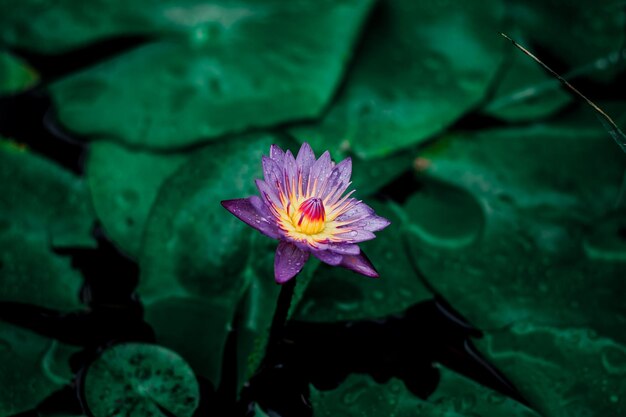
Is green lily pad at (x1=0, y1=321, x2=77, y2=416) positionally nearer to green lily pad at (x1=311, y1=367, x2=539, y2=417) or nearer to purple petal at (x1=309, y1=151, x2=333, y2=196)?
green lily pad at (x1=311, y1=367, x2=539, y2=417)

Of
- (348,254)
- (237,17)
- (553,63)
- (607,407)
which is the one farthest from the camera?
(553,63)

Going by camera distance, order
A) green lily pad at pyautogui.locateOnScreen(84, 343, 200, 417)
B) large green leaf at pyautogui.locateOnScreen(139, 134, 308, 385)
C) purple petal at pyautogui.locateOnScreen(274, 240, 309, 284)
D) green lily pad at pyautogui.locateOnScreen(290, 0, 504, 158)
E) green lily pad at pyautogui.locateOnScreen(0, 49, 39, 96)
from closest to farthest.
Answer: purple petal at pyautogui.locateOnScreen(274, 240, 309, 284) → green lily pad at pyautogui.locateOnScreen(84, 343, 200, 417) → large green leaf at pyautogui.locateOnScreen(139, 134, 308, 385) → green lily pad at pyautogui.locateOnScreen(290, 0, 504, 158) → green lily pad at pyautogui.locateOnScreen(0, 49, 39, 96)

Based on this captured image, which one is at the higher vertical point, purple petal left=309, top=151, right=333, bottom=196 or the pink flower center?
purple petal left=309, top=151, right=333, bottom=196

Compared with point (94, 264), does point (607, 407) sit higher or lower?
higher

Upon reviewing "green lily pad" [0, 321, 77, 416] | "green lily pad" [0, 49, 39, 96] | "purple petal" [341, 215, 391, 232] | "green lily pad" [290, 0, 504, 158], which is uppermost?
"green lily pad" [290, 0, 504, 158]

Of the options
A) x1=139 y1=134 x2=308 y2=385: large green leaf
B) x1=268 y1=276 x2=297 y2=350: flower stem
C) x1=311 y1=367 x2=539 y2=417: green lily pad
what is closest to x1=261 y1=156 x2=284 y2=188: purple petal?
x1=268 y1=276 x2=297 y2=350: flower stem

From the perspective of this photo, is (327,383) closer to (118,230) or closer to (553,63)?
(118,230)

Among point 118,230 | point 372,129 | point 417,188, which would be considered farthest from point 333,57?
point 118,230

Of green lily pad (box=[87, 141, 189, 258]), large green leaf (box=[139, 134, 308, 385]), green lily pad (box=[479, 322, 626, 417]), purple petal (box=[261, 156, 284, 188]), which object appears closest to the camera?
purple petal (box=[261, 156, 284, 188])
